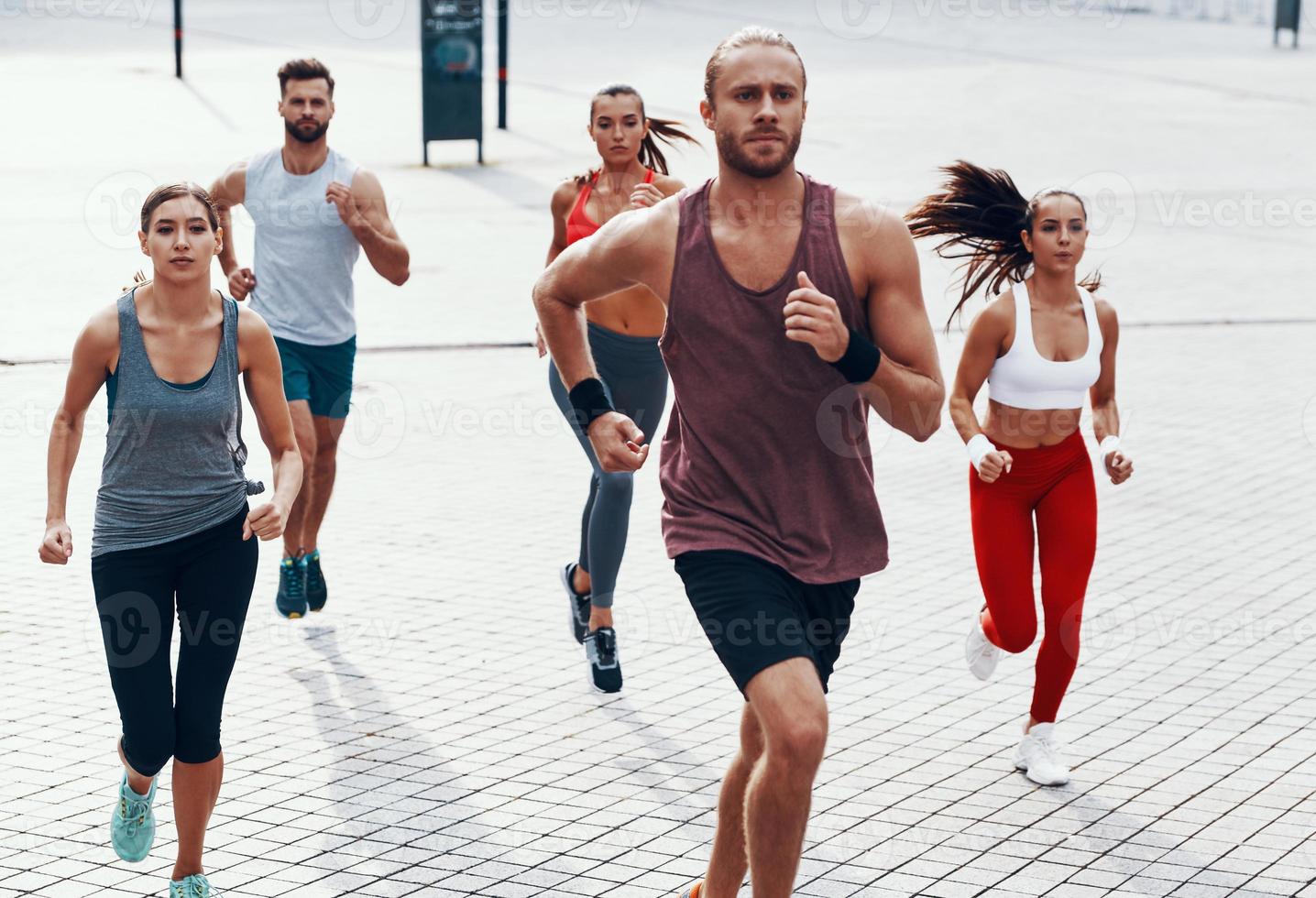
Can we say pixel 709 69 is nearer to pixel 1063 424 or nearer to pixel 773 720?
pixel 773 720

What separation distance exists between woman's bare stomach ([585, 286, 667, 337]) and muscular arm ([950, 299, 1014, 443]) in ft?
3.98

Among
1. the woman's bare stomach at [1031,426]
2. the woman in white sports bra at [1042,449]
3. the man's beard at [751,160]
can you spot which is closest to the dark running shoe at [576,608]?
the woman in white sports bra at [1042,449]

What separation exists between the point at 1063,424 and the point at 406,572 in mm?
3107

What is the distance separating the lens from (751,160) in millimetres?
4055

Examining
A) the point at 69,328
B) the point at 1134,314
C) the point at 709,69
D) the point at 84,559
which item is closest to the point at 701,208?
the point at 709,69

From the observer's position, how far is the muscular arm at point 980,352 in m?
5.75

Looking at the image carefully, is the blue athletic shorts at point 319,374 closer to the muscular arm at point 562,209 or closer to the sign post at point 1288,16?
the muscular arm at point 562,209

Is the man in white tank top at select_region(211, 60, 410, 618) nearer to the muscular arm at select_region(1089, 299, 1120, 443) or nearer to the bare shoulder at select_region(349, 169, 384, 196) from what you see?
the bare shoulder at select_region(349, 169, 384, 196)

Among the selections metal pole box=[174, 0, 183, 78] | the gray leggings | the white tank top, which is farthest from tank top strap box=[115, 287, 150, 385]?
metal pole box=[174, 0, 183, 78]

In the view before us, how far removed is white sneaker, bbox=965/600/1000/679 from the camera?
600cm

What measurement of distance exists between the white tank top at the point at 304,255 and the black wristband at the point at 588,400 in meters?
2.95

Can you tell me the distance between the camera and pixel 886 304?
13.4ft

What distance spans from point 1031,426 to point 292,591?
295 centimetres

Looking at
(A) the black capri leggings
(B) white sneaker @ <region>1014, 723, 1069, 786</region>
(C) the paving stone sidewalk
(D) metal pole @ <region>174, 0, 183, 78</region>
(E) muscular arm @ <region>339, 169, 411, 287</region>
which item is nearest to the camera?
(A) the black capri leggings
